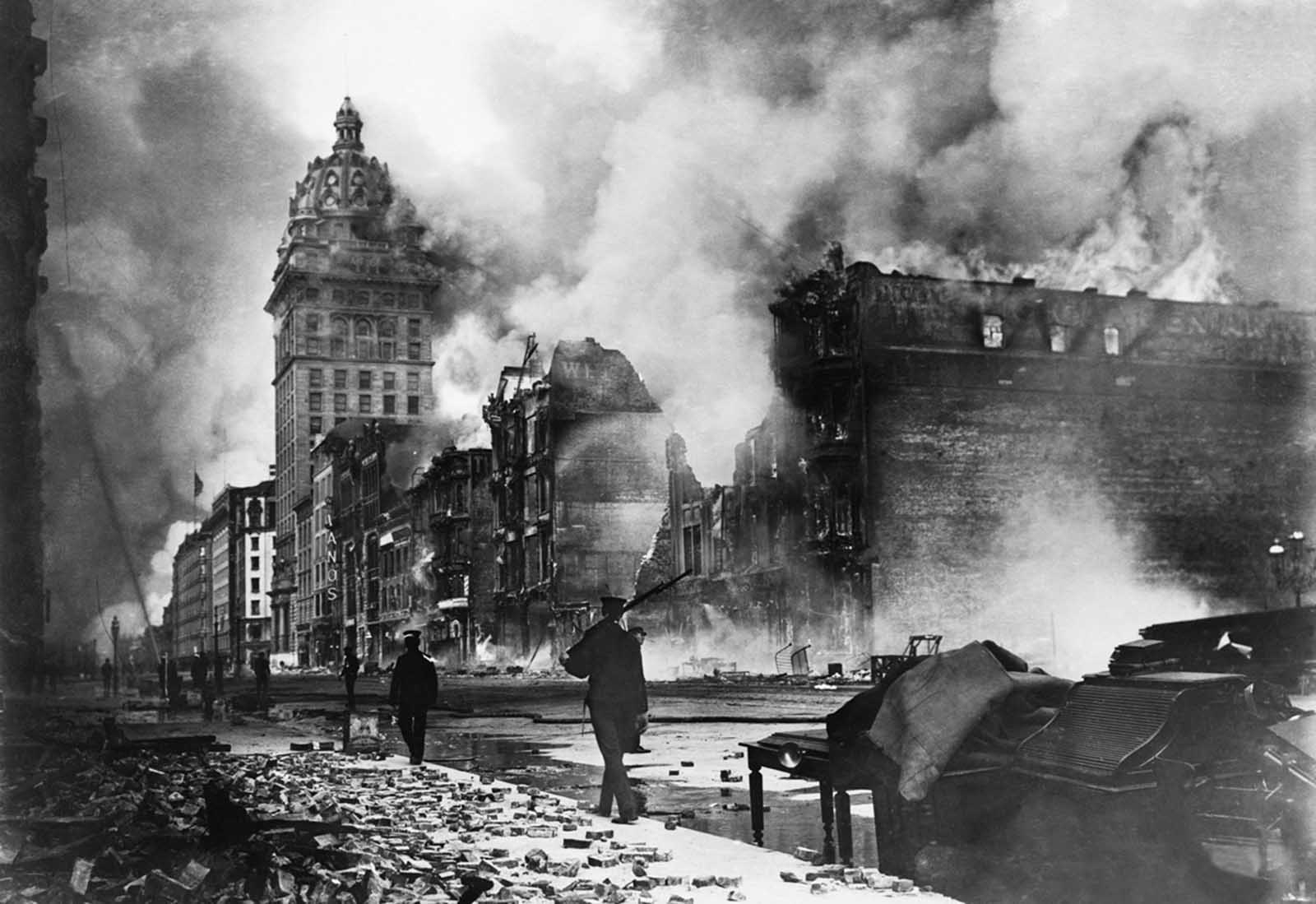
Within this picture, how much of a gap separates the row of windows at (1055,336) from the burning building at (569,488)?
Answer: 33.8ft

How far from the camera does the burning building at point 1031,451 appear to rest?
35.9m

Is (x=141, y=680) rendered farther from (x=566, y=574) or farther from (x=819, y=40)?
(x=819, y=40)

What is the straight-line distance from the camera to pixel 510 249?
21375mm

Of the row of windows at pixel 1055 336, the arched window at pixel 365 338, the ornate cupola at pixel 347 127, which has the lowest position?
the arched window at pixel 365 338

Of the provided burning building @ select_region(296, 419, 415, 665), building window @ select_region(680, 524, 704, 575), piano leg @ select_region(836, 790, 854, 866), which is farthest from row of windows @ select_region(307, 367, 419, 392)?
burning building @ select_region(296, 419, 415, 665)

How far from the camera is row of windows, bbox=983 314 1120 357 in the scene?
38656 mm

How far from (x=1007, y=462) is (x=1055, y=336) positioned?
406cm

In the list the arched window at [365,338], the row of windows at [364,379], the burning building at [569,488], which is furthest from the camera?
the burning building at [569,488]

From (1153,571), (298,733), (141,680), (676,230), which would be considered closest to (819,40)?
(676,230)

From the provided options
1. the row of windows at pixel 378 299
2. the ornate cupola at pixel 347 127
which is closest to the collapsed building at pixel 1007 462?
the row of windows at pixel 378 299

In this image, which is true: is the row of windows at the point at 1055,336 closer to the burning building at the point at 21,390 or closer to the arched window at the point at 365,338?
the arched window at the point at 365,338

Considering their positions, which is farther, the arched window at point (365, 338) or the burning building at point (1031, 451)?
the burning building at point (1031, 451)

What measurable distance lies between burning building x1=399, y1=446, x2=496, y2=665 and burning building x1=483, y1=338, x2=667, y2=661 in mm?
3686

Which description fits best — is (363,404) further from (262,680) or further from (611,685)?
(611,685)
